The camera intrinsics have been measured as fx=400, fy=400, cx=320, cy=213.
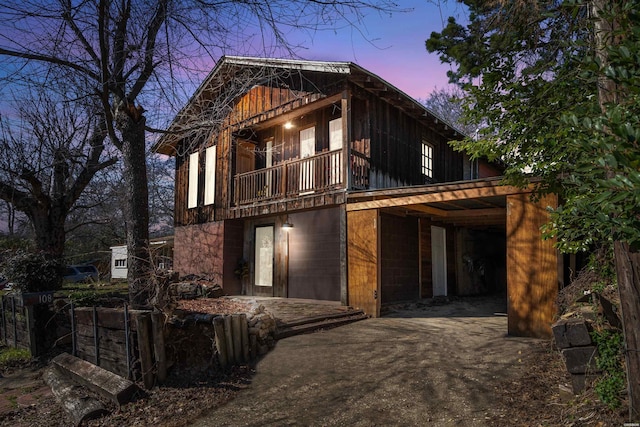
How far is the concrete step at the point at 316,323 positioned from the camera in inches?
306

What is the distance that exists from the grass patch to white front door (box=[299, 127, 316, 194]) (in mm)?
7715

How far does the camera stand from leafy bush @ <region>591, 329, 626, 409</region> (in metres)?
3.75

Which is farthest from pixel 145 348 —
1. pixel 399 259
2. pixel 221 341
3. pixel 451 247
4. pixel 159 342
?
pixel 451 247

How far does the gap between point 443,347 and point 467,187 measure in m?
3.25

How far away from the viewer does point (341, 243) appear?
1026 cm

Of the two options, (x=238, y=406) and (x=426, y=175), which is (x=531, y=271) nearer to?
(x=238, y=406)

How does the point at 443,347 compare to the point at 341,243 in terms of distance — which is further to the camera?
the point at 341,243

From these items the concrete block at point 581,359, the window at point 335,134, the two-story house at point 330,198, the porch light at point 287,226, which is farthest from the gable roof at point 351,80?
the concrete block at point 581,359

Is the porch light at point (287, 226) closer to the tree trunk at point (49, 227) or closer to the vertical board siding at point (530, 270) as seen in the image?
the vertical board siding at point (530, 270)

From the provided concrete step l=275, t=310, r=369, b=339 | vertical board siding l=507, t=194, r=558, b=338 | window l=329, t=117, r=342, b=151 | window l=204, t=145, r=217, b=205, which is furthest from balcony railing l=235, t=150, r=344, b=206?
vertical board siding l=507, t=194, r=558, b=338

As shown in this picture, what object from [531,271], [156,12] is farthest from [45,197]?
[531,271]

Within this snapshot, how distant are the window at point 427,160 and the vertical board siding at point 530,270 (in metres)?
7.02

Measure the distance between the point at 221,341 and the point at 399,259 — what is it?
6365 mm

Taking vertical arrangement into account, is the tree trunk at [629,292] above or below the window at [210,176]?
below
